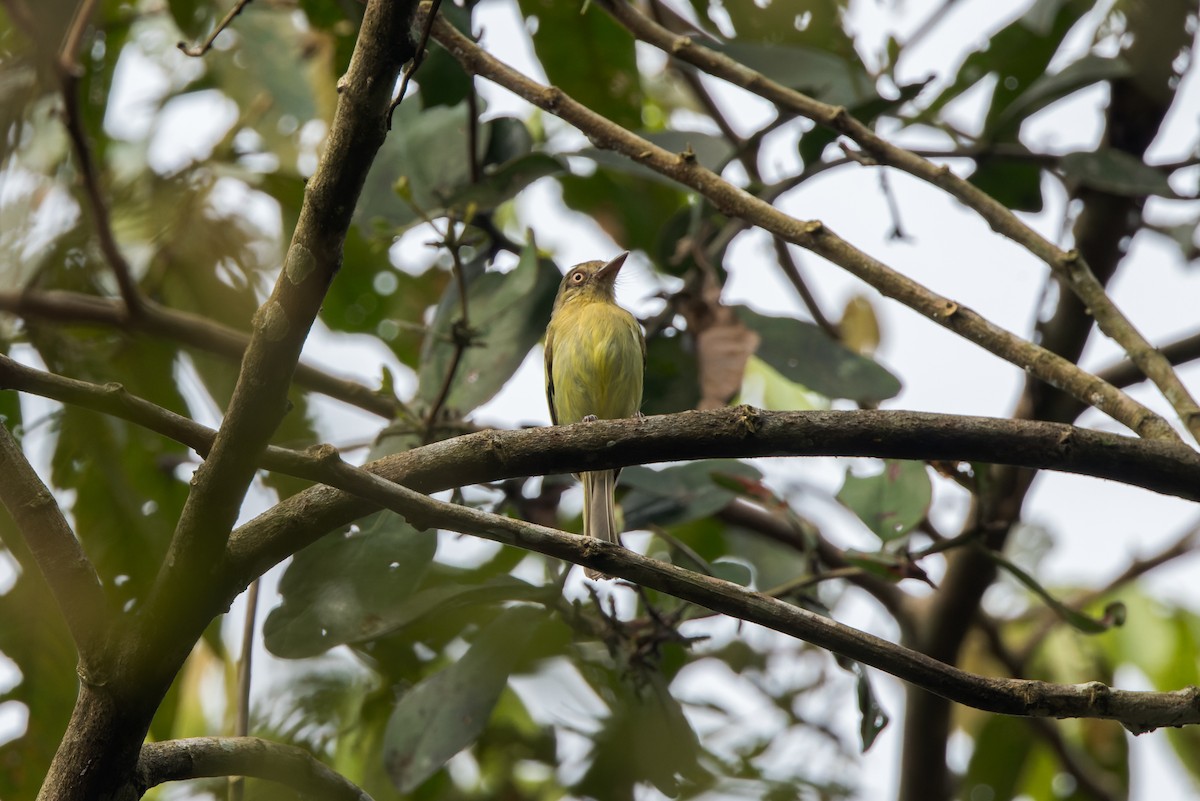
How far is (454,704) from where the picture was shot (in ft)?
11.4

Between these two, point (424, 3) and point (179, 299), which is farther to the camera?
point (179, 299)

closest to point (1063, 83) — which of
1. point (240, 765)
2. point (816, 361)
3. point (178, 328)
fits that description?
point (816, 361)

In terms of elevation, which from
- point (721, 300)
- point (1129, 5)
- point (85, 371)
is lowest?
→ point (85, 371)

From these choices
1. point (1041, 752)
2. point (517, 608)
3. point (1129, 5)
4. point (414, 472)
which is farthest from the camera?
point (1041, 752)

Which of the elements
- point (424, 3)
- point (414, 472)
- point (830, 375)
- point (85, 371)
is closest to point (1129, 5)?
point (830, 375)

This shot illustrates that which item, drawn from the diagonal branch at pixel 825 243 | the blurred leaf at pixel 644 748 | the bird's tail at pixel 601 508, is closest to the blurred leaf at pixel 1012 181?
the diagonal branch at pixel 825 243

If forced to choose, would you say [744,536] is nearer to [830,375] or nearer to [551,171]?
[830,375]

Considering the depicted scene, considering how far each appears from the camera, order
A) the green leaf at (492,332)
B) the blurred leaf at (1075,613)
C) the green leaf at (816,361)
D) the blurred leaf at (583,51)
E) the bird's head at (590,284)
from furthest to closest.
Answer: the bird's head at (590,284) → the blurred leaf at (583,51) → the green leaf at (816,361) → the green leaf at (492,332) → the blurred leaf at (1075,613)

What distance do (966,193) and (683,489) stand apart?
1.31 metres

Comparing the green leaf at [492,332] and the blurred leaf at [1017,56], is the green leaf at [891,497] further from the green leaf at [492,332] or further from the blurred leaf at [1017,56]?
the blurred leaf at [1017,56]

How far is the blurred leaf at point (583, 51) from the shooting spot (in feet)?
15.5

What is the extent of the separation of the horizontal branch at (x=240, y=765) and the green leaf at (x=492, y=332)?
155cm

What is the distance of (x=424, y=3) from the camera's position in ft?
10.3

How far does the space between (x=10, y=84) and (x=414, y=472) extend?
1.98m
